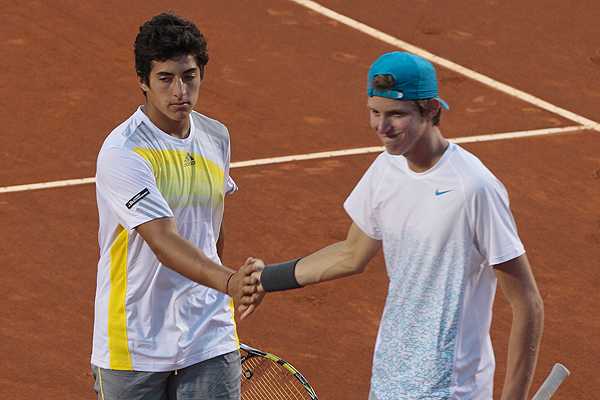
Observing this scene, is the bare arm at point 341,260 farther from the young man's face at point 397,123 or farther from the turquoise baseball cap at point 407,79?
the turquoise baseball cap at point 407,79

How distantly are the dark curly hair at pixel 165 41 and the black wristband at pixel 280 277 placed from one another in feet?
3.28

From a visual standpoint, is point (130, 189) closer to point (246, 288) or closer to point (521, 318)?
point (246, 288)

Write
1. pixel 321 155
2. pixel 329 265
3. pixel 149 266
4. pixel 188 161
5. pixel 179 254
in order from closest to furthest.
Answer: pixel 329 265
pixel 179 254
pixel 149 266
pixel 188 161
pixel 321 155

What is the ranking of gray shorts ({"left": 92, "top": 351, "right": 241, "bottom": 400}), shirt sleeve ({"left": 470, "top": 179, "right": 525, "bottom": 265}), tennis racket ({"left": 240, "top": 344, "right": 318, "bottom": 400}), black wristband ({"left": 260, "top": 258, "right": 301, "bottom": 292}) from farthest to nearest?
1. tennis racket ({"left": 240, "top": 344, "right": 318, "bottom": 400})
2. gray shorts ({"left": 92, "top": 351, "right": 241, "bottom": 400})
3. black wristband ({"left": 260, "top": 258, "right": 301, "bottom": 292})
4. shirt sleeve ({"left": 470, "top": 179, "right": 525, "bottom": 265})

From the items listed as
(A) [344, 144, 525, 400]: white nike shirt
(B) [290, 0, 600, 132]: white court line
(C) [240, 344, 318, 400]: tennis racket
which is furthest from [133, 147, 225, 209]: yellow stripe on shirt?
(B) [290, 0, 600, 132]: white court line

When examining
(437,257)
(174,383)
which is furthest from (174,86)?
(437,257)

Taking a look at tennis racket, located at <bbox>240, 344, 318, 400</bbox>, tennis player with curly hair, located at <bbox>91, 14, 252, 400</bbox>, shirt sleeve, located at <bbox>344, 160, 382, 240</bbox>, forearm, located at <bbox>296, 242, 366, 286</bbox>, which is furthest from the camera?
tennis racket, located at <bbox>240, 344, 318, 400</bbox>

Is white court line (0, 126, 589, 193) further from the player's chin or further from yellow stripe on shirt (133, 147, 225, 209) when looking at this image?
the player's chin

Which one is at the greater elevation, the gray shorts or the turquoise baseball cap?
the turquoise baseball cap

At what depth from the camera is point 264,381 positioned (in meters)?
7.38

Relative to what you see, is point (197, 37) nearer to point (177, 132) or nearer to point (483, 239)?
point (177, 132)

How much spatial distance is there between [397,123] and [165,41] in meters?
1.43

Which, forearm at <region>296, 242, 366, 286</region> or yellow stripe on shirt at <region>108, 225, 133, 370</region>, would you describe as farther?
yellow stripe on shirt at <region>108, 225, 133, 370</region>

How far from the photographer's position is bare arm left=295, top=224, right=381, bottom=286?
18.1ft
